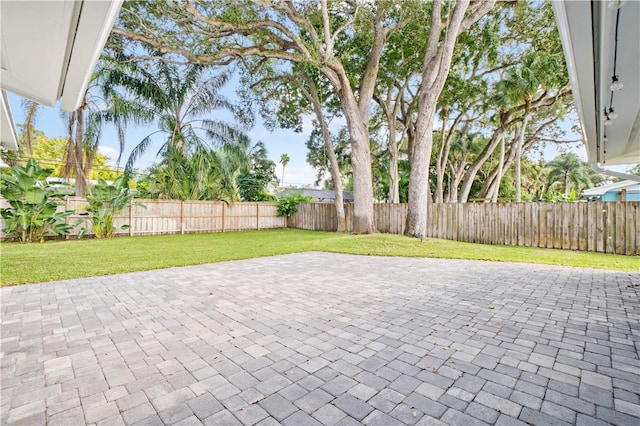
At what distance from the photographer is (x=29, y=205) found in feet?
29.1

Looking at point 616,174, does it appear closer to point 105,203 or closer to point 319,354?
point 319,354

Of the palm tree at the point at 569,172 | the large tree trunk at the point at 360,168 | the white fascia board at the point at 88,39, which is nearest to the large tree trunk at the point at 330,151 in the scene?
the large tree trunk at the point at 360,168

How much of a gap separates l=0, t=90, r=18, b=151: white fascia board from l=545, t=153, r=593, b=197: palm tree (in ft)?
130

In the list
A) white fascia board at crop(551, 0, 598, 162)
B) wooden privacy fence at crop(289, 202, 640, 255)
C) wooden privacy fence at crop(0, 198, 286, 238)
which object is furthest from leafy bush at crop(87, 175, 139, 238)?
white fascia board at crop(551, 0, 598, 162)

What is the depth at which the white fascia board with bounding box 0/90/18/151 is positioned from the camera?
3567 millimetres

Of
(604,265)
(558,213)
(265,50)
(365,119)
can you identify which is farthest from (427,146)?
(265,50)

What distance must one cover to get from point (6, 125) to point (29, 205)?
6081 mm

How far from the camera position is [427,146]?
981 cm

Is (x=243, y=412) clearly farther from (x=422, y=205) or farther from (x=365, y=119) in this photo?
(x=365, y=119)

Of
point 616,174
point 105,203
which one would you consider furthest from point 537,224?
point 105,203

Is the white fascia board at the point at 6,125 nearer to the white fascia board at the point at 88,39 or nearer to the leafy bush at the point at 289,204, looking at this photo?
the white fascia board at the point at 88,39

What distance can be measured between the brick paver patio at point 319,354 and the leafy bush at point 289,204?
12.6 meters

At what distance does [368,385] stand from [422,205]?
28.4 ft

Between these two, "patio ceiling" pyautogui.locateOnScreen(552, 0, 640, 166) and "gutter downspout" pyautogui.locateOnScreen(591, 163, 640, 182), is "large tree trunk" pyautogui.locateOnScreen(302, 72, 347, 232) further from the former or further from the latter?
"patio ceiling" pyautogui.locateOnScreen(552, 0, 640, 166)
